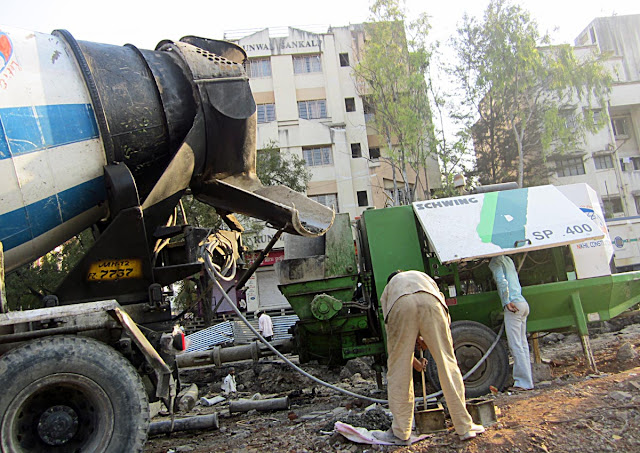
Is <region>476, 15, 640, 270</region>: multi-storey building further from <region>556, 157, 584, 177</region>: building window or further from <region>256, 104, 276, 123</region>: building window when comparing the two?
<region>256, 104, 276, 123</region>: building window

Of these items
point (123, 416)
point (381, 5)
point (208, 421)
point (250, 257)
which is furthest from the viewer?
point (381, 5)

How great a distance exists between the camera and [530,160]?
26.0 m

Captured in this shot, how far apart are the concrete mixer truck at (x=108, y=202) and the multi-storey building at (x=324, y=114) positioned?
2037 centimetres

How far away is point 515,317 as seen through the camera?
5883mm

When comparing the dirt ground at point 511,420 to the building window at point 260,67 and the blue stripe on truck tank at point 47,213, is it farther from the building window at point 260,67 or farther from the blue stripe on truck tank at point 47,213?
the building window at point 260,67

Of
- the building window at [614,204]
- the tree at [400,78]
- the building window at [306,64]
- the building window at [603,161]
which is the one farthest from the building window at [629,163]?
the building window at [306,64]

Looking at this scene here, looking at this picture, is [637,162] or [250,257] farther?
[637,162]

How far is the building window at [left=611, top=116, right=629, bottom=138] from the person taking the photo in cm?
2959

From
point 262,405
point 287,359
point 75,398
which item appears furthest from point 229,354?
point 75,398

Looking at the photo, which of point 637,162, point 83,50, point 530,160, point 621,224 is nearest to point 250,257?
point 621,224

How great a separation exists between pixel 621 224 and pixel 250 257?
11.8 meters

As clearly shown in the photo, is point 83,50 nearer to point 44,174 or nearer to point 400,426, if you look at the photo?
point 44,174

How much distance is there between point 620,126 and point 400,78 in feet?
57.1

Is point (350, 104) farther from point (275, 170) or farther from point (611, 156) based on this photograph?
point (611, 156)
